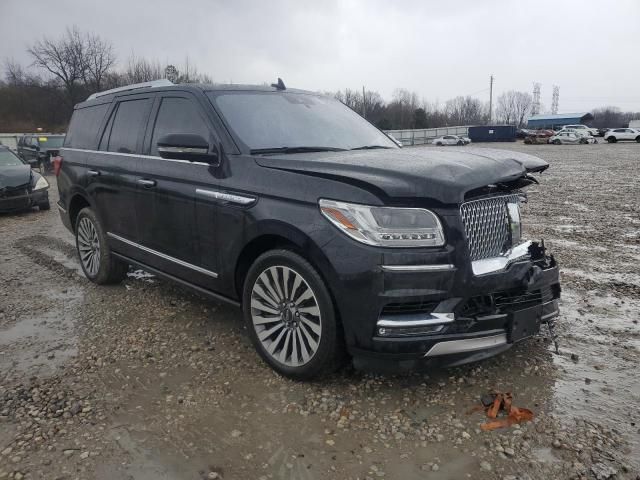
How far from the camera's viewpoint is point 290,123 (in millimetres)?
4145

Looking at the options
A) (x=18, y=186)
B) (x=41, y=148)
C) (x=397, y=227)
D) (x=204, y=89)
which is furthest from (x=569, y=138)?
(x=397, y=227)

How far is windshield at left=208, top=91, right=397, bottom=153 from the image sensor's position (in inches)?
152

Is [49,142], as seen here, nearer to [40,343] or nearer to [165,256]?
[40,343]

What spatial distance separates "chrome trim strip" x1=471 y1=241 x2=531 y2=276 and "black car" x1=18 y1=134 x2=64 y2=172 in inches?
898

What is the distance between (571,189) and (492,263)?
11.6 metres

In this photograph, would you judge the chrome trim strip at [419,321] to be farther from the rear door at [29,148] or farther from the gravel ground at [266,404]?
the rear door at [29,148]

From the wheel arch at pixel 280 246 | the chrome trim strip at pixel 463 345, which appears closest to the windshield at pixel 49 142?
the wheel arch at pixel 280 246

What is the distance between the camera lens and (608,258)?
6254mm

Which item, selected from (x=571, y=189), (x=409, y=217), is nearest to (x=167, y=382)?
(x=409, y=217)

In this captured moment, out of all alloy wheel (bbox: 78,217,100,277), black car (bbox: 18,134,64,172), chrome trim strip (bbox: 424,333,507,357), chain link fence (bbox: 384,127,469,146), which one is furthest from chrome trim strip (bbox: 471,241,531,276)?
chain link fence (bbox: 384,127,469,146)

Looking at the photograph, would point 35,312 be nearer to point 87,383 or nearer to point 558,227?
point 87,383

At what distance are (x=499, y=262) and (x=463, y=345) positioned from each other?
0.58 metres

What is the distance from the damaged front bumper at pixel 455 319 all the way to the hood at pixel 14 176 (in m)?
10.4

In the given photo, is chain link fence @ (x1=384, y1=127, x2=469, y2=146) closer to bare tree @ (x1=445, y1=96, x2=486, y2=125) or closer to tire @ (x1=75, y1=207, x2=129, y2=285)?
bare tree @ (x1=445, y1=96, x2=486, y2=125)
